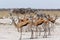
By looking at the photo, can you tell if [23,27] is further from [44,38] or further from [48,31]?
[48,31]

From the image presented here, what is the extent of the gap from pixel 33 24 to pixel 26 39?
5.92ft

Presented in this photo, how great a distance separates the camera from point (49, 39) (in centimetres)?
2189

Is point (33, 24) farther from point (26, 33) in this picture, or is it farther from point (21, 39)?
point (26, 33)

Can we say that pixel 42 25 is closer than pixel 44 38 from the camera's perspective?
No

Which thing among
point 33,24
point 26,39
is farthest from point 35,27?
point 26,39

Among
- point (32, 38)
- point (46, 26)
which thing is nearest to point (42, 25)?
point (46, 26)

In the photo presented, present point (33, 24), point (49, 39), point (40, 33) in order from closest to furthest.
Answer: point (49, 39) < point (33, 24) < point (40, 33)

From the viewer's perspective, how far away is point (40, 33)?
25438mm

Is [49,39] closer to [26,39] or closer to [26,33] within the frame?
[26,39]

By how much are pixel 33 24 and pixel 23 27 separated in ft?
4.97

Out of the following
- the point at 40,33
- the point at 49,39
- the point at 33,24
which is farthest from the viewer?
the point at 40,33

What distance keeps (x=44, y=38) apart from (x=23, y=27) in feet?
6.01

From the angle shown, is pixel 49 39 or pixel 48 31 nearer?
pixel 49 39

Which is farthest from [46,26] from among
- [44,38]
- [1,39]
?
[1,39]
